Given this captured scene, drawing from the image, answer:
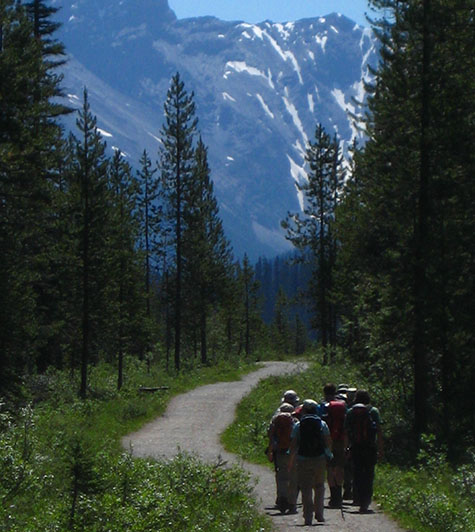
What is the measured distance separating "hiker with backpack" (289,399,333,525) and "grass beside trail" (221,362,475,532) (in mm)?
1456

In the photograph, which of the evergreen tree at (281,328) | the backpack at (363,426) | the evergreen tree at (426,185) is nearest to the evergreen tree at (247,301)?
the evergreen tree at (281,328)

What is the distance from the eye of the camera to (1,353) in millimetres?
21297

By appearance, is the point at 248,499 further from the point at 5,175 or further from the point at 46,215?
the point at 46,215

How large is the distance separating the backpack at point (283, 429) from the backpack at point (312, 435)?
46.2 inches

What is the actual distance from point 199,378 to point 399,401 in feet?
58.7

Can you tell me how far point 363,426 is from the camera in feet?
41.0

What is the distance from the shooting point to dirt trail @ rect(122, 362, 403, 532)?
11656 millimetres

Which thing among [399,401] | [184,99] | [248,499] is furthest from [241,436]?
[184,99]

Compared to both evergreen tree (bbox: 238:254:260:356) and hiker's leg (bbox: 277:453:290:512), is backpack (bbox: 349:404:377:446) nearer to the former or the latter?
hiker's leg (bbox: 277:453:290:512)

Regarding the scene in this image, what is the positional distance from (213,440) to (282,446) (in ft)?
32.5

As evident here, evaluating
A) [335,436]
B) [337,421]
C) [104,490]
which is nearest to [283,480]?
[335,436]

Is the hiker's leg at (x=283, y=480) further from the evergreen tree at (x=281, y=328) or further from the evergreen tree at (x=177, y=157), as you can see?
the evergreen tree at (x=281, y=328)

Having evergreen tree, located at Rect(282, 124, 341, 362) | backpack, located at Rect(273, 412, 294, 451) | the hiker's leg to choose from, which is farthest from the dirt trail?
evergreen tree, located at Rect(282, 124, 341, 362)

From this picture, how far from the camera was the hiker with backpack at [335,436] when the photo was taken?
13.0 m
